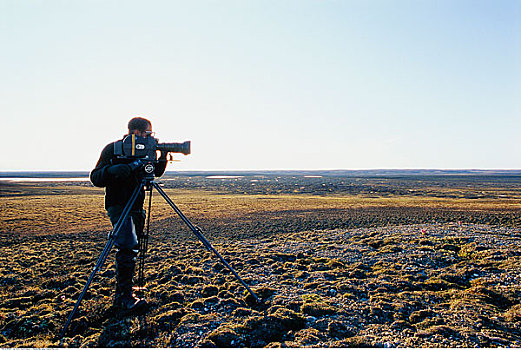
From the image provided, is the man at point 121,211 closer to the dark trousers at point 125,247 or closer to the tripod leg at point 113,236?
the dark trousers at point 125,247

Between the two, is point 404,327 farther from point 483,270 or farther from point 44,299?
point 44,299

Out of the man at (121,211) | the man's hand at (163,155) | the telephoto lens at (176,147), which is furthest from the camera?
the man's hand at (163,155)

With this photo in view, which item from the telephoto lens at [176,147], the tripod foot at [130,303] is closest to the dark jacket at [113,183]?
the telephoto lens at [176,147]

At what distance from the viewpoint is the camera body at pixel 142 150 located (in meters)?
4.33

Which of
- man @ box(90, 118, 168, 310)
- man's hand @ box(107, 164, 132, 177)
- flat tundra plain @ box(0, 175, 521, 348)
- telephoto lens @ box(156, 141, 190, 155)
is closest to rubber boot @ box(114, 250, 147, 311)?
man @ box(90, 118, 168, 310)

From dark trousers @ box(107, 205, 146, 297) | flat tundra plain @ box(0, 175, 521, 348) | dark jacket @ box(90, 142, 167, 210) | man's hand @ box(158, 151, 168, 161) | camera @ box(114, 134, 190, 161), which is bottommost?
flat tundra plain @ box(0, 175, 521, 348)

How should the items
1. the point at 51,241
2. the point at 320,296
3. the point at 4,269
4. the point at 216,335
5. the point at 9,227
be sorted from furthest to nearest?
1. the point at 9,227
2. the point at 51,241
3. the point at 4,269
4. the point at 320,296
5. the point at 216,335

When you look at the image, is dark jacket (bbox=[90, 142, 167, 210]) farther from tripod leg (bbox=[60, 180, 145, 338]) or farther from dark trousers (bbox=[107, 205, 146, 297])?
tripod leg (bbox=[60, 180, 145, 338])

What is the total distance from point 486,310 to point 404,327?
1.66 meters

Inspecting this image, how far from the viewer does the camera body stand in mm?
4332

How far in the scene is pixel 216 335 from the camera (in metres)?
4.14

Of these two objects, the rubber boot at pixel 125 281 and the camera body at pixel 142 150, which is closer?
the camera body at pixel 142 150

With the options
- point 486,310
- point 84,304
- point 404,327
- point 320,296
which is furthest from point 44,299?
point 486,310

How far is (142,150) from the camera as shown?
4.42 metres
